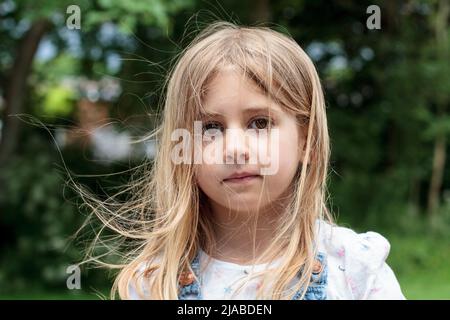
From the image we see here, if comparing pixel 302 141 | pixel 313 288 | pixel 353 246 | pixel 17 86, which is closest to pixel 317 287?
pixel 313 288

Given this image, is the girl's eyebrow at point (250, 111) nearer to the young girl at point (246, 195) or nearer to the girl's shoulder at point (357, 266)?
the young girl at point (246, 195)

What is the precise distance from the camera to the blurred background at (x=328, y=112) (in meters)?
7.49

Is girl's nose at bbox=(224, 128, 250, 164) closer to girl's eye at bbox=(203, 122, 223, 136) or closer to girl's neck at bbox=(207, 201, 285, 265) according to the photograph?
girl's eye at bbox=(203, 122, 223, 136)

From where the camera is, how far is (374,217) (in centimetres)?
867

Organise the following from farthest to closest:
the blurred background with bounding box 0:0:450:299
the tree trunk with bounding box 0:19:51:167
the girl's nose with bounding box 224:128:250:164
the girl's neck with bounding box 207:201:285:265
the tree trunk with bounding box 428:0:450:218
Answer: the tree trunk with bounding box 428:0:450:218 < the tree trunk with bounding box 0:19:51:167 < the blurred background with bounding box 0:0:450:299 < the girl's neck with bounding box 207:201:285:265 < the girl's nose with bounding box 224:128:250:164

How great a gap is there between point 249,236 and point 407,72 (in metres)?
7.91

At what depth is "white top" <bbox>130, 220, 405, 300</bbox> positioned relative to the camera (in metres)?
1.42

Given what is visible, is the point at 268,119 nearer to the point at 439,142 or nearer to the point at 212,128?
the point at 212,128

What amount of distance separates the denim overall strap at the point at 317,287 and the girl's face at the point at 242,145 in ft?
0.62

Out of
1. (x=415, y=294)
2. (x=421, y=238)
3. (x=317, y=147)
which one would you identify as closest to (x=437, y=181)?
(x=421, y=238)

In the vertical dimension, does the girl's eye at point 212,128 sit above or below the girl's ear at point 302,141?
above

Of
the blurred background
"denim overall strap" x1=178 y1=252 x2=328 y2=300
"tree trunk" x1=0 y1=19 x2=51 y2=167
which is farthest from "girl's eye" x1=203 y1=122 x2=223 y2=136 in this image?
"tree trunk" x1=0 y1=19 x2=51 y2=167

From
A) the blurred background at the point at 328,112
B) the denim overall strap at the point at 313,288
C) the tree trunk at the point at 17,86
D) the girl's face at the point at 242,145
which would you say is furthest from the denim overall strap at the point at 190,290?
the tree trunk at the point at 17,86

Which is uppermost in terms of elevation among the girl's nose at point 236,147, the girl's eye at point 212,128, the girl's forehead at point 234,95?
the girl's forehead at point 234,95
